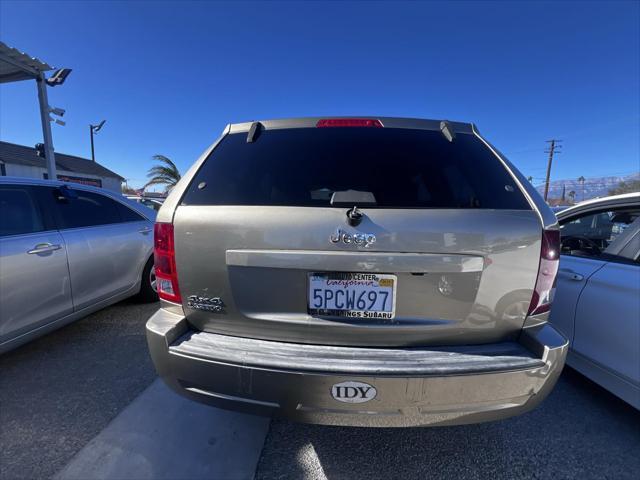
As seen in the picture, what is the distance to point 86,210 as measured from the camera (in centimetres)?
335

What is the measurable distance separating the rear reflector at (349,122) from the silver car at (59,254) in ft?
8.59

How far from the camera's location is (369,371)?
1.36m

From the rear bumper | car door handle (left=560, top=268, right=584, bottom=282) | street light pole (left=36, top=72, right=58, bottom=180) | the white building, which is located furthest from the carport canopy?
car door handle (left=560, top=268, right=584, bottom=282)

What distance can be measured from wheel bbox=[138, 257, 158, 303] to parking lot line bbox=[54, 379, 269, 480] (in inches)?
83.2

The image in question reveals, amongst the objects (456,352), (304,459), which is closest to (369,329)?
(456,352)

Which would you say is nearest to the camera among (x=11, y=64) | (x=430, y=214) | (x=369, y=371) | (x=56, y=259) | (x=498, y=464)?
(x=369, y=371)

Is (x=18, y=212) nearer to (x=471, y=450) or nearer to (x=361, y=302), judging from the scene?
(x=361, y=302)

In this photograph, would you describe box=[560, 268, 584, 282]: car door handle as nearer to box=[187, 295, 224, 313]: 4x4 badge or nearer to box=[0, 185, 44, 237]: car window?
box=[187, 295, 224, 313]: 4x4 badge

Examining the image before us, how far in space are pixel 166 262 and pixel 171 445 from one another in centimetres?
115

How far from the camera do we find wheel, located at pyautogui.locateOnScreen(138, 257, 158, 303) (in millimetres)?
4047

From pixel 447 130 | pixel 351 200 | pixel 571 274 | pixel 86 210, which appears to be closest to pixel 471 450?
pixel 571 274

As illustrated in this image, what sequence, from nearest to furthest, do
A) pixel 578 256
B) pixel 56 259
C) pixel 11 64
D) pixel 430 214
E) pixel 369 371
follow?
pixel 369 371 → pixel 430 214 → pixel 578 256 → pixel 56 259 → pixel 11 64

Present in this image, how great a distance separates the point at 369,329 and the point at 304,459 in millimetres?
953

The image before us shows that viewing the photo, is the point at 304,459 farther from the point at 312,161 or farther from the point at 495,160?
the point at 495,160
